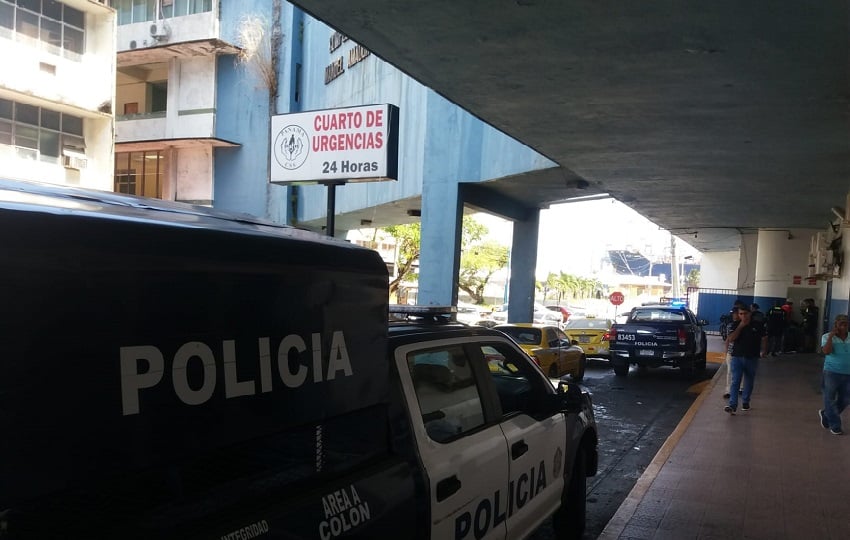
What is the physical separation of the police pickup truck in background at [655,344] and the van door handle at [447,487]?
12.5 meters

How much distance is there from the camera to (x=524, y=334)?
1338cm

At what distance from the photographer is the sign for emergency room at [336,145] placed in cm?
1171

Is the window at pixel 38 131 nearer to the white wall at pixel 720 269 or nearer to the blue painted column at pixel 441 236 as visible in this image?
the blue painted column at pixel 441 236

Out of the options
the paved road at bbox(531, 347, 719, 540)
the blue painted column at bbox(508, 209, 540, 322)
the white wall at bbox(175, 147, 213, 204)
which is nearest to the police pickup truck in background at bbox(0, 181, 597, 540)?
the paved road at bbox(531, 347, 719, 540)

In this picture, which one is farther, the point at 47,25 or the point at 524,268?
the point at 47,25

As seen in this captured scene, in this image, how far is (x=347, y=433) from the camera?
8.87 ft

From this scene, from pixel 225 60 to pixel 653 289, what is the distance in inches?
2983

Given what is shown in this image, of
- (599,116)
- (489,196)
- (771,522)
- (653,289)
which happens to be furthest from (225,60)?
(653,289)

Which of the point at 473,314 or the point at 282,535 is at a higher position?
the point at 282,535

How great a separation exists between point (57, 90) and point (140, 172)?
10.8 metres

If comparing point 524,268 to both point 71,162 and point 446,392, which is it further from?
point 446,392

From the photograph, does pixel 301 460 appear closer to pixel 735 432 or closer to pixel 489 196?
pixel 735 432

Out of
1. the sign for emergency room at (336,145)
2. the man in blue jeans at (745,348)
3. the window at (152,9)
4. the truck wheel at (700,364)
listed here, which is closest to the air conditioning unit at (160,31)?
the window at (152,9)

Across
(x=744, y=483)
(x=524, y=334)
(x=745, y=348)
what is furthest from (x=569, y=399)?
(x=524, y=334)
